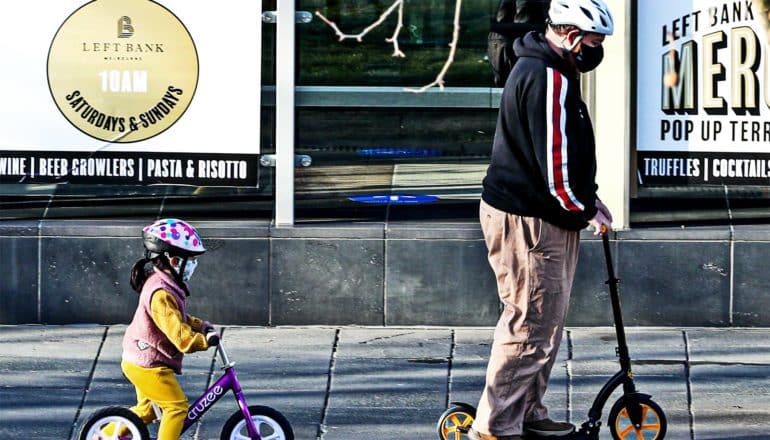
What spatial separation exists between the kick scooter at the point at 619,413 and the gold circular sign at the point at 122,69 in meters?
3.02

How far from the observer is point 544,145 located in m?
5.61

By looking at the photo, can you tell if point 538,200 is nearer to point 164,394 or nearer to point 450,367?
point 164,394

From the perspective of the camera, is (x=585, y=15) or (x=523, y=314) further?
(x=523, y=314)

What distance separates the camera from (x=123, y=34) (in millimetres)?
8180

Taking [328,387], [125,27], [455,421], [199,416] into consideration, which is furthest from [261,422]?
[125,27]

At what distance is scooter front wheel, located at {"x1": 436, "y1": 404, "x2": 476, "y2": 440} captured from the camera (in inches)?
237

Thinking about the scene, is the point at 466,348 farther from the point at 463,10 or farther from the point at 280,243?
the point at 463,10

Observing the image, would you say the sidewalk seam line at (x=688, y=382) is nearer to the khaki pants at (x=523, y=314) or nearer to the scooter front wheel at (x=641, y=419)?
the scooter front wheel at (x=641, y=419)

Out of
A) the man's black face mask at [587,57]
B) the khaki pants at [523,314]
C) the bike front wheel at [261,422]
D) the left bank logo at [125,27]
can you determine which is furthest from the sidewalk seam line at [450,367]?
the left bank logo at [125,27]

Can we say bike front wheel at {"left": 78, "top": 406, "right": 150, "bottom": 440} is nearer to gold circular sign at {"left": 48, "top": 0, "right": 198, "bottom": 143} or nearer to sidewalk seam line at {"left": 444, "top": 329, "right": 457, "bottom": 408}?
sidewalk seam line at {"left": 444, "top": 329, "right": 457, "bottom": 408}

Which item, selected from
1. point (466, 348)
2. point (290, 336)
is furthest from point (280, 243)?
point (466, 348)

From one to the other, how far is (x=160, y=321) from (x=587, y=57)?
1.99m

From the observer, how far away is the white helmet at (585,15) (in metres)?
5.64

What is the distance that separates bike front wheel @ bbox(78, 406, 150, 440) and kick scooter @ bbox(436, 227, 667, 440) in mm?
1231
